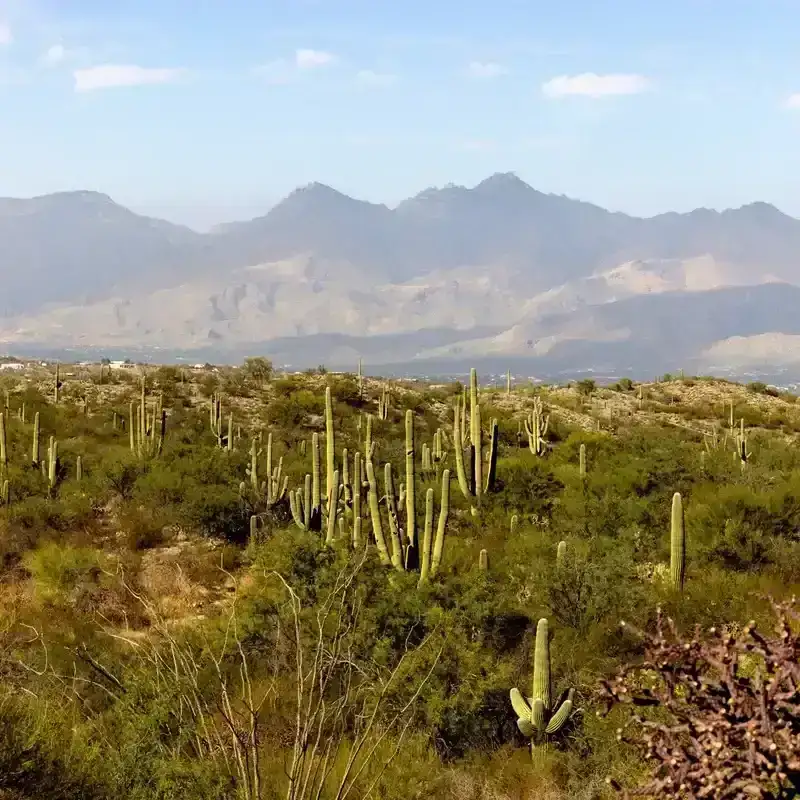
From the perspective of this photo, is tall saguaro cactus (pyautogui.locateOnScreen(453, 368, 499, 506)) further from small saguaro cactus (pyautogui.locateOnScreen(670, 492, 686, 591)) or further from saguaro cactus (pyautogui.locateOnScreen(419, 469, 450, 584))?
small saguaro cactus (pyautogui.locateOnScreen(670, 492, 686, 591))

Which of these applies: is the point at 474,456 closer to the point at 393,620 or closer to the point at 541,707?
the point at 393,620

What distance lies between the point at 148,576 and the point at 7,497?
6808mm

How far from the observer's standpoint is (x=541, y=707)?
9172mm

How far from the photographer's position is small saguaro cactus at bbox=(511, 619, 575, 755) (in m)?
9.05

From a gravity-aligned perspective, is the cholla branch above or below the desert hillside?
above

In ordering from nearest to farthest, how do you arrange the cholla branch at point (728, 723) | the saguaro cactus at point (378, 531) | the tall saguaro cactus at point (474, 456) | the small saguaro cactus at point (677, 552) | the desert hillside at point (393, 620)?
the cholla branch at point (728, 723) < the desert hillside at point (393, 620) < the saguaro cactus at point (378, 531) < the small saguaro cactus at point (677, 552) < the tall saguaro cactus at point (474, 456)

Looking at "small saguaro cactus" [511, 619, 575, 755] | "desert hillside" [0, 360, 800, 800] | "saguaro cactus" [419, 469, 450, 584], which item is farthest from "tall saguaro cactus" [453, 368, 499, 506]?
"small saguaro cactus" [511, 619, 575, 755]

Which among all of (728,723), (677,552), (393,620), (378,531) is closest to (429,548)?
(378,531)

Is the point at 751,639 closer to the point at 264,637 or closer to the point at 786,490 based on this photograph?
the point at 264,637

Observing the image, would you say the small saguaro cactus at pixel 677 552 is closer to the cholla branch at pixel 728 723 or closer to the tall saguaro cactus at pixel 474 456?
the tall saguaro cactus at pixel 474 456

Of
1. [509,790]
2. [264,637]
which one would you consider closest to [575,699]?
[509,790]

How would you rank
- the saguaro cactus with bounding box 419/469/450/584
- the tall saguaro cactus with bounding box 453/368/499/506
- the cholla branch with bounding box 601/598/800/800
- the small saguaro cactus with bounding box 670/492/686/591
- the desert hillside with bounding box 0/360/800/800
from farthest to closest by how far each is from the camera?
1. the tall saguaro cactus with bounding box 453/368/499/506
2. the small saguaro cactus with bounding box 670/492/686/591
3. the saguaro cactus with bounding box 419/469/450/584
4. the desert hillside with bounding box 0/360/800/800
5. the cholla branch with bounding box 601/598/800/800

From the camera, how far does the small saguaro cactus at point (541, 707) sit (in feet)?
29.7

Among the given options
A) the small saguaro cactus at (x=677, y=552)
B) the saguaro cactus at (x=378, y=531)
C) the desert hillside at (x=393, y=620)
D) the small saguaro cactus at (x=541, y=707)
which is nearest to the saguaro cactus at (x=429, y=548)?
the desert hillside at (x=393, y=620)
